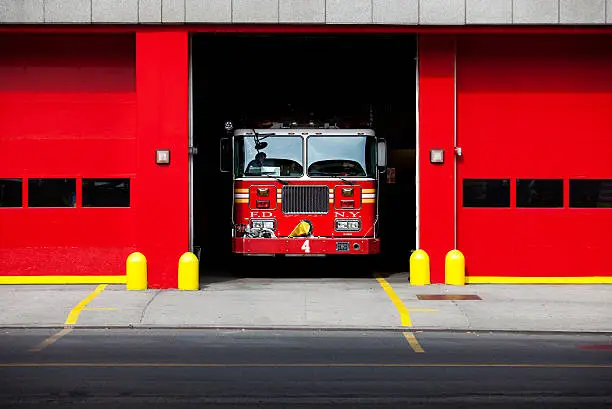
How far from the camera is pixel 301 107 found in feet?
84.6

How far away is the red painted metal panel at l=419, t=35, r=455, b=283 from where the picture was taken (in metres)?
19.4

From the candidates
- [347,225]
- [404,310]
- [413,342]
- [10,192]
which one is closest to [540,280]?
[347,225]

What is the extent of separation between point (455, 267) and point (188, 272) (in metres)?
4.70

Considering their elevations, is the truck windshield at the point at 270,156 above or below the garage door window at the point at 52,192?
above

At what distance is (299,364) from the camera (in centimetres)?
1235

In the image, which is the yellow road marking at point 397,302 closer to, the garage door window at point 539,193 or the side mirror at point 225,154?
the garage door window at point 539,193

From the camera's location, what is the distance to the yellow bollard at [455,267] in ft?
62.8

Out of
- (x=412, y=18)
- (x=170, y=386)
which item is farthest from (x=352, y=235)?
(x=170, y=386)

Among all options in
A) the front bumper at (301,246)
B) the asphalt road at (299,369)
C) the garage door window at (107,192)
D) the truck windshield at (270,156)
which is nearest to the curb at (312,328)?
the asphalt road at (299,369)

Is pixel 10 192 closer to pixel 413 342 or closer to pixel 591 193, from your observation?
pixel 413 342

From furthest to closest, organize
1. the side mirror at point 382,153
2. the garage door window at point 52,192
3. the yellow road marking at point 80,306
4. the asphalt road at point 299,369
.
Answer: the side mirror at point 382,153 < the garage door window at point 52,192 < the yellow road marking at point 80,306 < the asphalt road at point 299,369

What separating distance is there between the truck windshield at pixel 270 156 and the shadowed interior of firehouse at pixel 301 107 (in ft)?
1.44

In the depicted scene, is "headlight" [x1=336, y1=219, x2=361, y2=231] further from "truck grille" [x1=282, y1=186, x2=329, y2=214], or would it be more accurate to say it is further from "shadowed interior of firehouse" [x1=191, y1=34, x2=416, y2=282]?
"shadowed interior of firehouse" [x1=191, y1=34, x2=416, y2=282]

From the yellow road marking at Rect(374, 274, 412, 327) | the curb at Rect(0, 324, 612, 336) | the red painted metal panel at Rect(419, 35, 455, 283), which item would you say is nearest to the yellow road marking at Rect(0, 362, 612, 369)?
the curb at Rect(0, 324, 612, 336)
